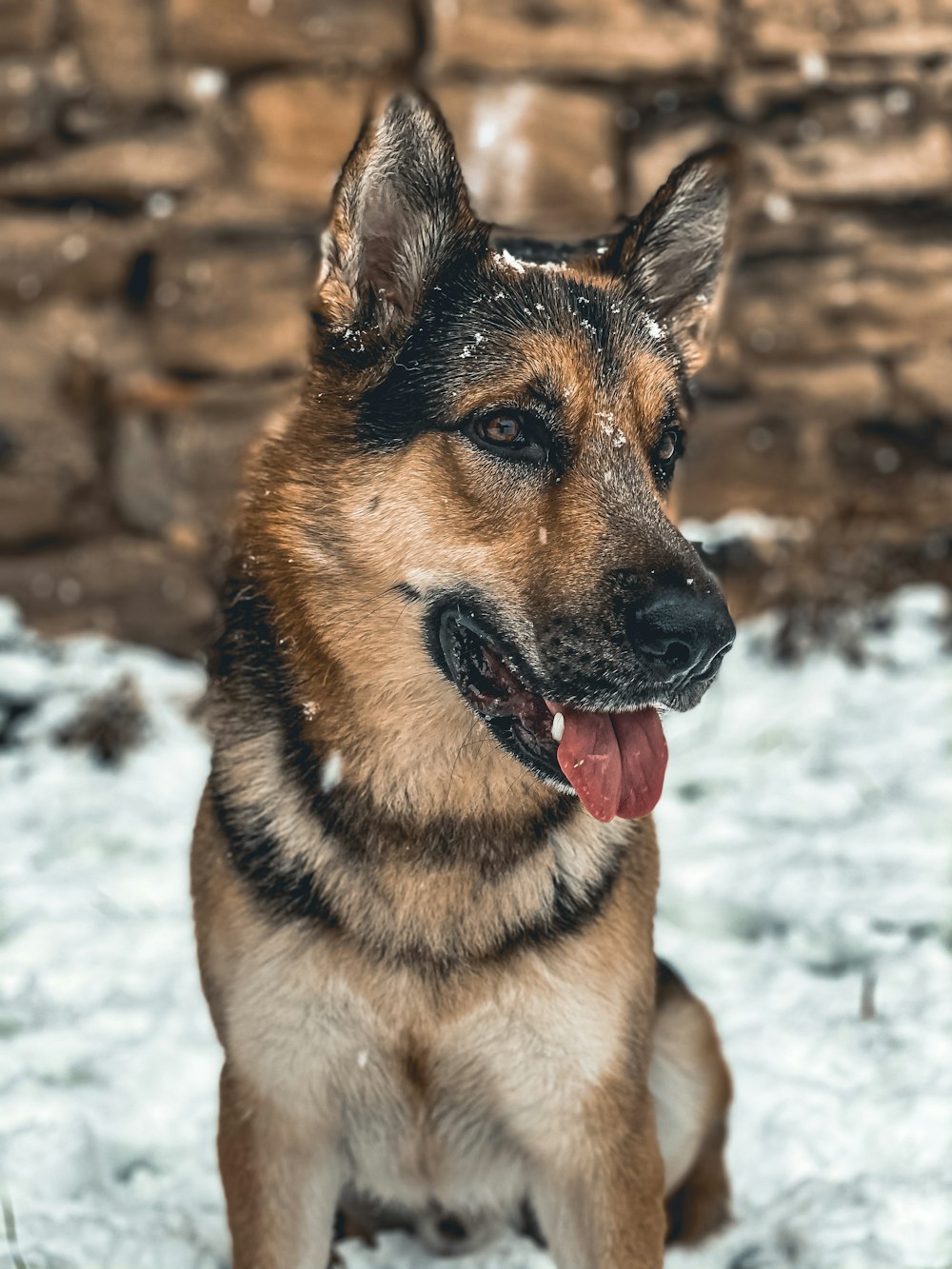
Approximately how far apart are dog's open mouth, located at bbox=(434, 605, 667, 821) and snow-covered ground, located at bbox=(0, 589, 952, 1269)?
120 cm

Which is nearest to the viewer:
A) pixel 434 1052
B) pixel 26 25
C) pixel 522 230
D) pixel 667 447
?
pixel 434 1052

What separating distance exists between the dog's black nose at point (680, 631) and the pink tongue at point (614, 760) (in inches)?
6.0

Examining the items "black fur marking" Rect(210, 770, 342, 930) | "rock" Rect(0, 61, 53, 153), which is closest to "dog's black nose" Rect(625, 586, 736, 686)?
"black fur marking" Rect(210, 770, 342, 930)

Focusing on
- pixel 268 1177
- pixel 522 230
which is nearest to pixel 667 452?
pixel 268 1177

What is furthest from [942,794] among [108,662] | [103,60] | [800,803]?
[103,60]

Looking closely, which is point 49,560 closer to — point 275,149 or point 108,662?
point 108,662

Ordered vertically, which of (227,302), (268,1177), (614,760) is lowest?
(268,1177)

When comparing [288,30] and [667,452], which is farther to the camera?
[288,30]

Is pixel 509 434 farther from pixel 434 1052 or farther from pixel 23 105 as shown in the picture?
pixel 23 105

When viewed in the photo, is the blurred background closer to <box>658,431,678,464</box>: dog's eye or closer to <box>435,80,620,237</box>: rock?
<box>435,80,620,237</box>: rock

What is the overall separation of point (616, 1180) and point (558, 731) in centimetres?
78

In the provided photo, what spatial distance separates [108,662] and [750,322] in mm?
3086

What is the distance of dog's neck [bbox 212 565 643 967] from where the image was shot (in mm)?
2232

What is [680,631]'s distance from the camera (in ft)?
6.41
